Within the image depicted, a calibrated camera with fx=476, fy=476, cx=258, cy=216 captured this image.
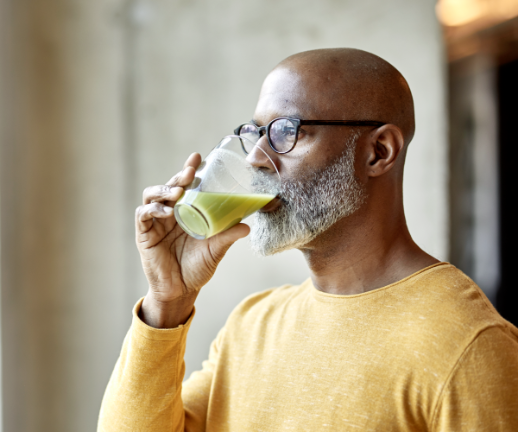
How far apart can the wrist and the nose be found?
373mm

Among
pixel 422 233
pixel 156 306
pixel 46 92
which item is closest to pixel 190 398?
pixel 156 306

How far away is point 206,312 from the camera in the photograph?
82.3 inches

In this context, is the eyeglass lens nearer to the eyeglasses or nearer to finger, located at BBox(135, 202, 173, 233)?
the eyeglasses

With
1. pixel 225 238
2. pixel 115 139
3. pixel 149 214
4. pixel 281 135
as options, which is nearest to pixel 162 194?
pixel 149 214

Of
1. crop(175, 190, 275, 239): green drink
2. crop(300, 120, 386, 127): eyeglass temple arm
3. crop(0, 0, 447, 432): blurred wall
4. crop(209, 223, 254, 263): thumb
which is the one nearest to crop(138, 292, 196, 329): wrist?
crop(209, 223, 254, 263): thumb

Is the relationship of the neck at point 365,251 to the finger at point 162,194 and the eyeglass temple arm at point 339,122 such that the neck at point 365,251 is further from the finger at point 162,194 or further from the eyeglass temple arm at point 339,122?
the finger at point 162,194

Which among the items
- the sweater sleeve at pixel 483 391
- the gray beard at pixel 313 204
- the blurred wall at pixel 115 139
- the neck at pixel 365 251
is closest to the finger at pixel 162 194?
the gray beard at pixel 313 204

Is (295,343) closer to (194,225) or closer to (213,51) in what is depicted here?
(194,225)

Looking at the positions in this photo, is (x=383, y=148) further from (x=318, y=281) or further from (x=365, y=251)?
(x=318, y=281)

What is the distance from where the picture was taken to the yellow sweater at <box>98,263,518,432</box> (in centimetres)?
86

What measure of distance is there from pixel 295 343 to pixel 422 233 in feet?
3.24

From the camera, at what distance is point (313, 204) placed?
108 centimetres

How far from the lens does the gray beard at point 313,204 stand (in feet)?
3.54

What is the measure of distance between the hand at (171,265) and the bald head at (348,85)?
392 millimetres
